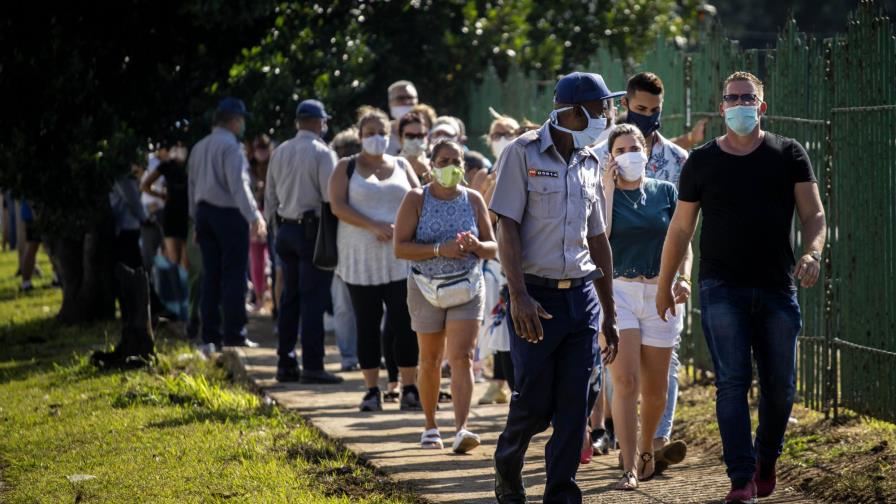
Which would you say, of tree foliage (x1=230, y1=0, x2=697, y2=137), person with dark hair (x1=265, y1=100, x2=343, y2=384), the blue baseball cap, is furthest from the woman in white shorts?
tree foliage (x1=230, y1=0, x2=697, y2=137)

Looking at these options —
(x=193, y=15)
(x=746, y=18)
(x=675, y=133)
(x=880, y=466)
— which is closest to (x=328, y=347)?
(x=193, y=15)

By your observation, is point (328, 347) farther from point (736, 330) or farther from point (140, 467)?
point (736, 330)

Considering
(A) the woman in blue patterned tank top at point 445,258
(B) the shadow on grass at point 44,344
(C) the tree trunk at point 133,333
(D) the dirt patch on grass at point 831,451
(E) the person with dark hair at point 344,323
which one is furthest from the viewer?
(B) the shadow on grass at point 44,344

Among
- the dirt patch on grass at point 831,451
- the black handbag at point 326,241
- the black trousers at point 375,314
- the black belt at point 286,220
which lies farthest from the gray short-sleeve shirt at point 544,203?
the black belt at point 286,220

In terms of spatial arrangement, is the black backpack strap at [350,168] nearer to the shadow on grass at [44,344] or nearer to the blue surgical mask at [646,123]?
the blue surgical mask at [646,123]

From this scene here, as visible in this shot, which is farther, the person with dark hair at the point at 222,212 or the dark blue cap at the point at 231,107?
the dark blue cap at the point at 231,107

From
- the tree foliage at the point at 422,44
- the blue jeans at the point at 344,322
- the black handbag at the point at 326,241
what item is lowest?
the blue jeans at the point at 344,322

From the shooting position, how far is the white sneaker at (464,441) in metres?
8.65

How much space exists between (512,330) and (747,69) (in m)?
3.98

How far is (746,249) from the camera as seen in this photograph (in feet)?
22.3

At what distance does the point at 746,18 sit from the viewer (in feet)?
190

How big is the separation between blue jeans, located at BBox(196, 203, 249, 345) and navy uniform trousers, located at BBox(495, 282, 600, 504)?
6233 mm

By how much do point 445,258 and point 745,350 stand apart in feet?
7.72

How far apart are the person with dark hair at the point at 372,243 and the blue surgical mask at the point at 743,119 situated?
3.74 meters
